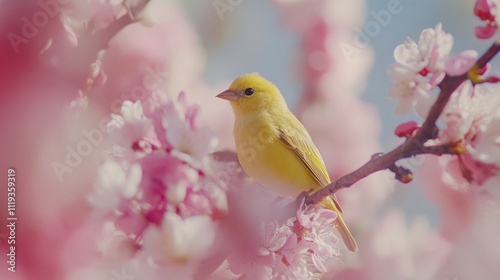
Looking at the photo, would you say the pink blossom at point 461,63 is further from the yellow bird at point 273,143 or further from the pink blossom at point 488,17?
the yellow bird at point 273,143

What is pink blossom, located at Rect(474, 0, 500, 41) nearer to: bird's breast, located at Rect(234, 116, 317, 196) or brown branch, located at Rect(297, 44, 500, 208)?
brown branch, located at Rect(297, 44, 500, 208)

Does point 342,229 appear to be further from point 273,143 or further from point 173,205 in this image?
point 173,205

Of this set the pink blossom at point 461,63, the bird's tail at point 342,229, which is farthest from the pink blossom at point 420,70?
the bird's tail at point 342,229

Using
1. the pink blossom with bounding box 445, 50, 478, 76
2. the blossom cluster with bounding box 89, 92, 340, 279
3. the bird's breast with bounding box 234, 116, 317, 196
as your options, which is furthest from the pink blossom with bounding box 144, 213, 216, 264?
the pink blossom with bounding box 445, 50, 478, 76

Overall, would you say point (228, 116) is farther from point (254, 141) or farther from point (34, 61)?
point (34, 61)

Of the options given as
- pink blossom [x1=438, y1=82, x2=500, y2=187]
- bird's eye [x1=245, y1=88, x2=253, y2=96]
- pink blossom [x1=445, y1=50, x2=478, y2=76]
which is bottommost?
bird's eye [x1=245, y1=88, x2=253, y2=96]

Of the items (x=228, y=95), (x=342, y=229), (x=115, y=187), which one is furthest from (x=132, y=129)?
(x=342, y=229)
